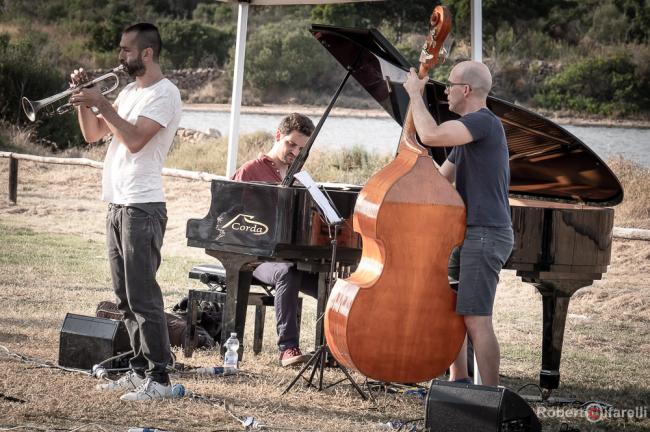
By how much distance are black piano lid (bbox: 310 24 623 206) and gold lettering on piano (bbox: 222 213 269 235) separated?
0.89m

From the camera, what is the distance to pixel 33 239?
11117 mm

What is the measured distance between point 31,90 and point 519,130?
1393 centimetres

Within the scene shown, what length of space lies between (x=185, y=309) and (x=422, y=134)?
2.78 m

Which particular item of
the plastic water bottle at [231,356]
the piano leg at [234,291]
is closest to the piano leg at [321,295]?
the piano leg at [234,291]

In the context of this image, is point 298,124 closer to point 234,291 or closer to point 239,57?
point 234,291

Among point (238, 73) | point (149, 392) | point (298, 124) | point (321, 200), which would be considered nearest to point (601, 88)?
point (238, 73)

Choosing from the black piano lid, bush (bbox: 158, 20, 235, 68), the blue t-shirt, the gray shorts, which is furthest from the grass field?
bush (bbox: 158, 20, 235, 68)

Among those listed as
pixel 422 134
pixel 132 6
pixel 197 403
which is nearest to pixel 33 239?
pixel 197 403

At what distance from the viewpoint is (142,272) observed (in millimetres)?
4695

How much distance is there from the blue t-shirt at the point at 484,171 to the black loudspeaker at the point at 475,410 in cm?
72

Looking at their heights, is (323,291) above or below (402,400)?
above

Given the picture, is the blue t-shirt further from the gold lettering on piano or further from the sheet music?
the gold lettering on piano

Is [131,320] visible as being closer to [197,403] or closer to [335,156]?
[197,403]

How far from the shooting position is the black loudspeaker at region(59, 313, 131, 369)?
532 centimetres
